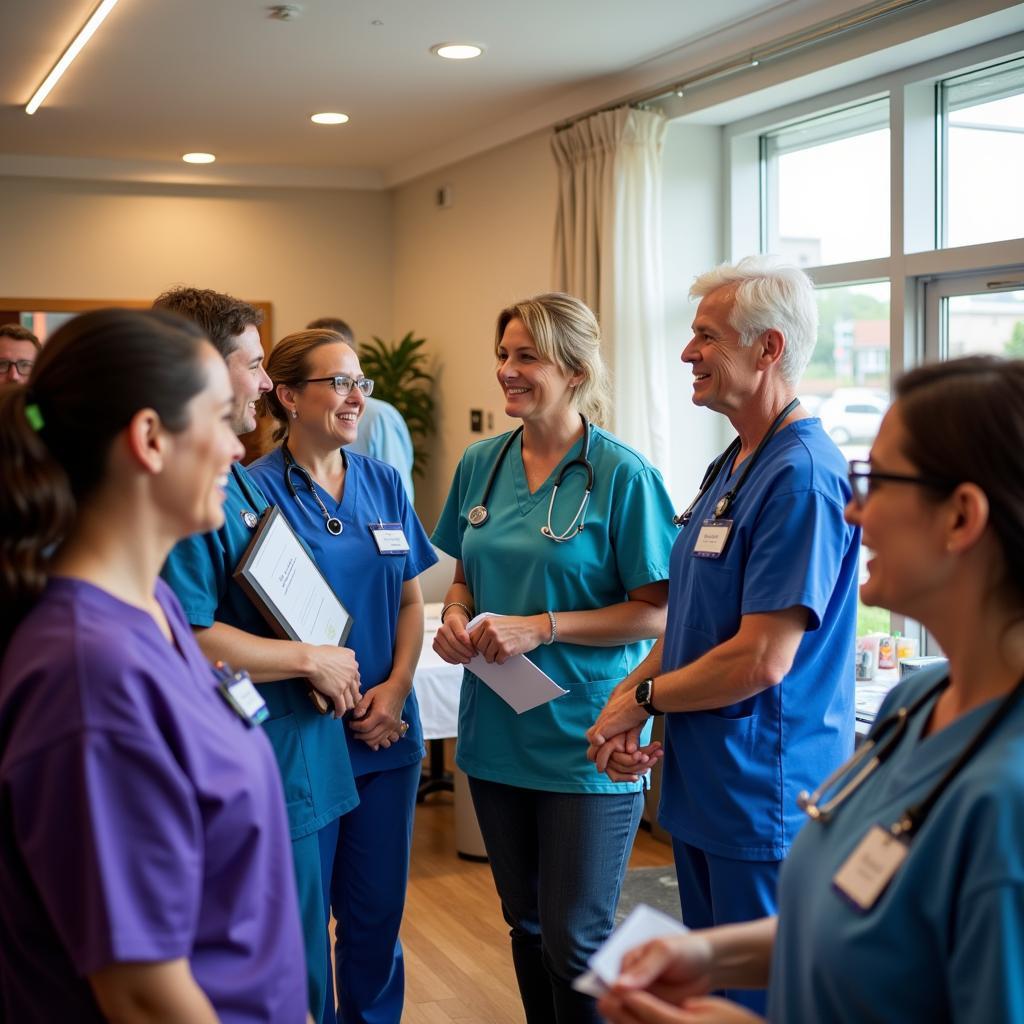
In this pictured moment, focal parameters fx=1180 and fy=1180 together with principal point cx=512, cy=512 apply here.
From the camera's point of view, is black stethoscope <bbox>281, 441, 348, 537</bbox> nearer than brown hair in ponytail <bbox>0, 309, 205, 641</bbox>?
No

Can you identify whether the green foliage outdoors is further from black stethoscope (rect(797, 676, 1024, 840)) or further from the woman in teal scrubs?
black stethoscope (rect(797, 676, 1024, 840))

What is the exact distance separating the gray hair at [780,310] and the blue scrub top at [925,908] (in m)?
0.97

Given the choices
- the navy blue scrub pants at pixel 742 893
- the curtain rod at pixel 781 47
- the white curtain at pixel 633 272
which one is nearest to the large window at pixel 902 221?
the curtain rod at pixel 781 47

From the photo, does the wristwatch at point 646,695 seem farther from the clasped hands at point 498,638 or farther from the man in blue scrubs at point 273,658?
the man in blue scrubs at point 273,658

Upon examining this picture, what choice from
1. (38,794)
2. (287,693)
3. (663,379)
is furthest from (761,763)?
(663,379)

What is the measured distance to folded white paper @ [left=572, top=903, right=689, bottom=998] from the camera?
3.85ft

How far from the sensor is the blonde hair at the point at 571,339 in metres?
2.46

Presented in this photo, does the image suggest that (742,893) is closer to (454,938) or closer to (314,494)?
(314,494)

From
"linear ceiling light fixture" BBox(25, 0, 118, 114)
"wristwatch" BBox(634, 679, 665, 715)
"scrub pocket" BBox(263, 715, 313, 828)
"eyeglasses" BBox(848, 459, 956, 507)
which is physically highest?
"linear ceiling light fixture" BBox(25, 0, 118, 114)

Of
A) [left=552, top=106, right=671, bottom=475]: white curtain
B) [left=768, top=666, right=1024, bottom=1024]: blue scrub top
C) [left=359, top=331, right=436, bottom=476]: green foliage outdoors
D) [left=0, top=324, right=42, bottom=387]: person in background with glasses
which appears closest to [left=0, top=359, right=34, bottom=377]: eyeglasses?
[left=0, top=324, right=42, bottom=387]: person in background with glasses

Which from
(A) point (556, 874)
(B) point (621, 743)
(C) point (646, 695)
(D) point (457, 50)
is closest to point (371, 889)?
(A) point (556, 874)

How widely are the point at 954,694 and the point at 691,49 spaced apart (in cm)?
381

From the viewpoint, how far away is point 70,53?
454 cm

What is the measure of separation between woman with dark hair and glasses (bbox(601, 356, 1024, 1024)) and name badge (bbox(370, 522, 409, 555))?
129 cm
